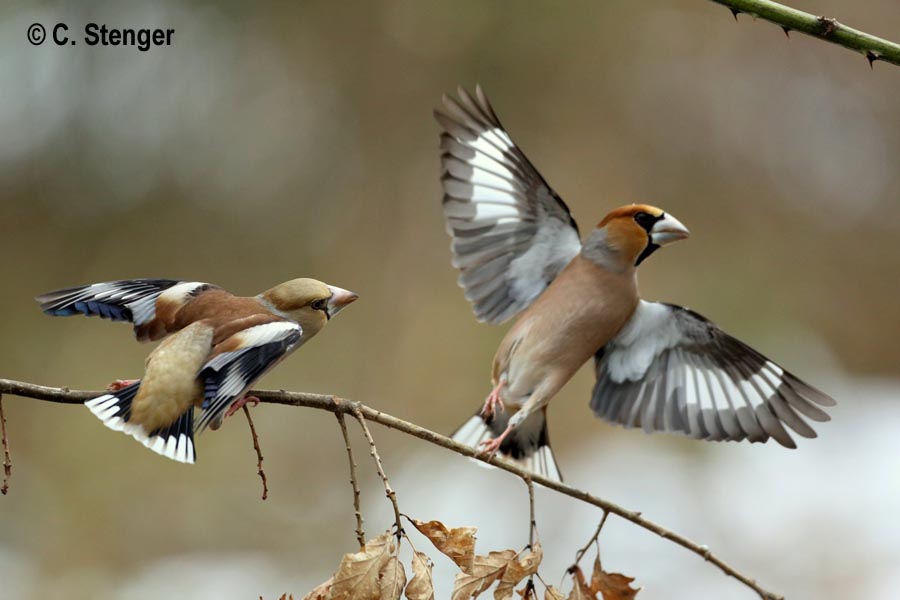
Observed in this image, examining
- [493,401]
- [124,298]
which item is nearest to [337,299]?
[124,298]

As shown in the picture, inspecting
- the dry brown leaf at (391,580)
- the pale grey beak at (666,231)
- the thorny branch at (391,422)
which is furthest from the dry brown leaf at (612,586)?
the pale grey beak at (666,231)

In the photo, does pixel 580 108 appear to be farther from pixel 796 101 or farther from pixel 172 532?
pixel 172 532

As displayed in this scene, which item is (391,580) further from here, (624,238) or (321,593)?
(624,238)

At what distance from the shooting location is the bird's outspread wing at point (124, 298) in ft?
5.93

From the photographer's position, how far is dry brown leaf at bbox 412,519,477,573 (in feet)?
5.83

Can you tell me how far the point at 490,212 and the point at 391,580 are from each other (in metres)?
1.34

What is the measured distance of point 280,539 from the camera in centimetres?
604

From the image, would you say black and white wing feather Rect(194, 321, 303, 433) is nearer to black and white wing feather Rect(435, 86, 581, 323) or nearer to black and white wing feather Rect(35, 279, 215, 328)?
black and white wing feather Rect(35, 279, 215, 328)

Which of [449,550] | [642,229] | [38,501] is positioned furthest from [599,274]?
[38,501]

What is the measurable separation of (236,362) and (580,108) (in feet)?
20.8

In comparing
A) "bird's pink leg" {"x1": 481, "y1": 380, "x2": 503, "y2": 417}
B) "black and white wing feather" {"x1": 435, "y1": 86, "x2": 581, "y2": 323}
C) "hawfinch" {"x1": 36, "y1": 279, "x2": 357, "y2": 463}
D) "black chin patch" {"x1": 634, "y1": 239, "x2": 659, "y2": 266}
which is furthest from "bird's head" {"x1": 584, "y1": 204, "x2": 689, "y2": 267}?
"hawfinch" {"x1": 36, "y1": 279, "x2": 357, "y2": 463}

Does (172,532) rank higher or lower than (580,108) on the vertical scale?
lower

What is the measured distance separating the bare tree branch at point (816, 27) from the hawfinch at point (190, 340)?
0.86 m

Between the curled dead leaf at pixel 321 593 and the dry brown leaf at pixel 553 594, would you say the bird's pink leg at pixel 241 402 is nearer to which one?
the curled dead leaf at pixel 321 593
